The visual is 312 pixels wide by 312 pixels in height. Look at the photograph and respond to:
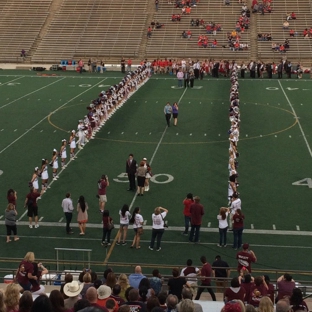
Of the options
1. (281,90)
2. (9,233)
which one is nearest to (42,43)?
(281,90)

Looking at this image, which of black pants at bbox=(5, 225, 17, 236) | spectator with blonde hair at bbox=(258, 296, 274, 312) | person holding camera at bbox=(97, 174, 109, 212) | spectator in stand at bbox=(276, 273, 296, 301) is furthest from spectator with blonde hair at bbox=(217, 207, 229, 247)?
spectator with blonde hair at bbox=(258, 296, 274, 312)

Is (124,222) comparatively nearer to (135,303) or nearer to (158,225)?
(158,225)

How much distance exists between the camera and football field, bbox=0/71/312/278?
583 inches

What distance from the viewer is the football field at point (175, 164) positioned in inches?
583

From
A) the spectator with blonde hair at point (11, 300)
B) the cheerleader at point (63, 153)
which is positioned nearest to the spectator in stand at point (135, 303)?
the spectator with blonde hair at point (11, 300)

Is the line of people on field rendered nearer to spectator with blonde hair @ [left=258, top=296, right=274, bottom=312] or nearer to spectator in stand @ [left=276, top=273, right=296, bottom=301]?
spectator in stand @ [left=276, top=273, right=296, bottom=301]

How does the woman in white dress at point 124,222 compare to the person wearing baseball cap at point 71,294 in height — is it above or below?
below

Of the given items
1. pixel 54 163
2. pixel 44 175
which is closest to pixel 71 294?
pixel 44 175

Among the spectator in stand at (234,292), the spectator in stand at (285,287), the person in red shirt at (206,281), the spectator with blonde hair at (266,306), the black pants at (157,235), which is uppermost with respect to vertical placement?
the spectator with blonde hair at (266,306)

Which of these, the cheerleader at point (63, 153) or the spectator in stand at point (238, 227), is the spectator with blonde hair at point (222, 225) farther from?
the cheerleader at point (63, 153)

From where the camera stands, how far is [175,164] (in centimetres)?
2102

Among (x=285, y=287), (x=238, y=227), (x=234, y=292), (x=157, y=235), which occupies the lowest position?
(x=157, y=235)

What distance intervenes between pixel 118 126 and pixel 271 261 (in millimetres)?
13571

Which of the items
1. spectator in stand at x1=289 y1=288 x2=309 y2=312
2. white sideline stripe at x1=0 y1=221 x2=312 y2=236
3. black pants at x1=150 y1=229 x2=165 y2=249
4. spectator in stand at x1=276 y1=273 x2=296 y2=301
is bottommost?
white sideline stripe at x1=0 y1=221 x2=312 y2=236
